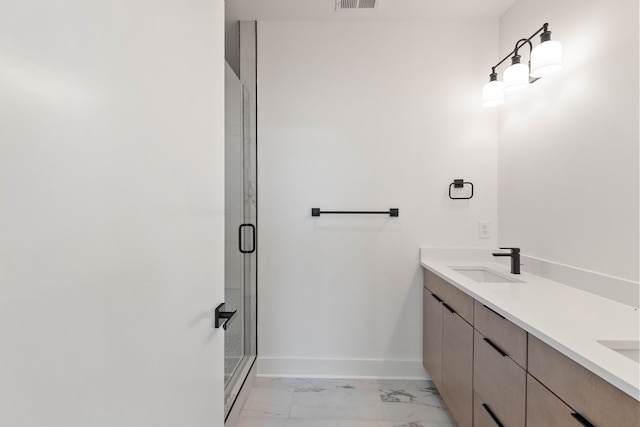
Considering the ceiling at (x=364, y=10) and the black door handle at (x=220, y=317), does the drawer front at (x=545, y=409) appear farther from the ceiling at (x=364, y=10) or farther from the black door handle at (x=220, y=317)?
the ceiling at (x=364, y=10)

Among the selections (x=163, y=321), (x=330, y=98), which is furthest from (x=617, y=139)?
(x=163, y=321)

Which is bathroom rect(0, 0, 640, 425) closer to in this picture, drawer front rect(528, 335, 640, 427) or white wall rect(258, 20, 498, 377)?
white wall rect(258, 20, 498, 377)

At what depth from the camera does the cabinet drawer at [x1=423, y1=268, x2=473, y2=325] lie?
161cm

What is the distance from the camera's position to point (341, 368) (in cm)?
242

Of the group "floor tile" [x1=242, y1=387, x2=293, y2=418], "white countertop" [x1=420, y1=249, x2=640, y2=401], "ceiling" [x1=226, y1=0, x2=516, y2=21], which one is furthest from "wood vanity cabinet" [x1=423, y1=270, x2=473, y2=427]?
"ceiling" [x1=226, y1=0, x2=516, y2=21]

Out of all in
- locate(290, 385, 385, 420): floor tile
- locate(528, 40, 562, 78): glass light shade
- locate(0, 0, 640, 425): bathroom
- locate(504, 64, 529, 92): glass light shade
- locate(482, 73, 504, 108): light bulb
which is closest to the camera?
locate(0, 0, 640, 425): bathroom

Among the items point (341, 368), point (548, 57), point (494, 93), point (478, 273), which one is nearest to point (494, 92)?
point (494, 93)

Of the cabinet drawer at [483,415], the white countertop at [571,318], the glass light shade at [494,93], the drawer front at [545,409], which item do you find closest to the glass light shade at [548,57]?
the glass light shade at [494,93]

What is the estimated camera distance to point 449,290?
1887 millimetres

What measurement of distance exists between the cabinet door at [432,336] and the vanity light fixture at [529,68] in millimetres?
1371

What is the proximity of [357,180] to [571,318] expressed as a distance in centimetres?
155

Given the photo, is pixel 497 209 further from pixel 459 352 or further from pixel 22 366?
pixel 22 366

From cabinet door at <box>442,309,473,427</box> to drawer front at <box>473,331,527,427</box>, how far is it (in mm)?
83

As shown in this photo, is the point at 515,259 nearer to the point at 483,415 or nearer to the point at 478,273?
the point at 478,273
